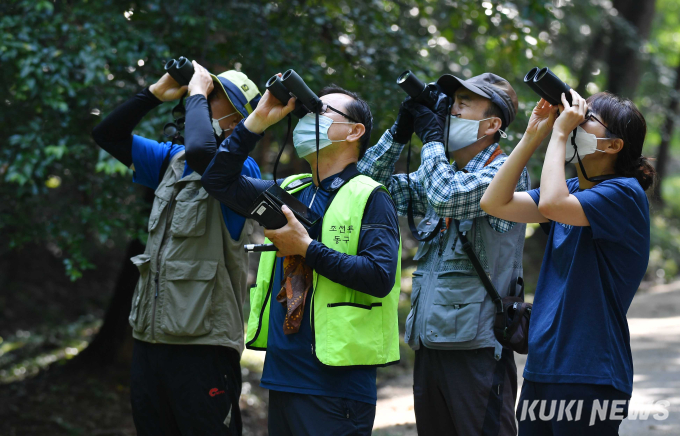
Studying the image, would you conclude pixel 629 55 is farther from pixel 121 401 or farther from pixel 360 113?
pixel 360 113

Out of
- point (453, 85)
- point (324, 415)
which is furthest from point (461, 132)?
point (324, 415)

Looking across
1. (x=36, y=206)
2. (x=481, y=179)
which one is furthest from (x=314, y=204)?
(x=36, y=206)

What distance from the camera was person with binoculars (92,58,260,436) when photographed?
294 centimetres

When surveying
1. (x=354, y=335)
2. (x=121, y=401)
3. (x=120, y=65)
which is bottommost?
(x=121, y=401)

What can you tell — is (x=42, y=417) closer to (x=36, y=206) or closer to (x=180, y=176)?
(x=36, y=206)

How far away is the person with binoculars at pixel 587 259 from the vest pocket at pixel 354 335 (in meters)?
0.57

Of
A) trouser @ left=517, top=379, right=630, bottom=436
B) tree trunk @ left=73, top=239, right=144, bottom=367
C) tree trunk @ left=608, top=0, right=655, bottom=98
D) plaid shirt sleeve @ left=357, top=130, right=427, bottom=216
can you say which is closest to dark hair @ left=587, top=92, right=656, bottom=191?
trouser @ left=517, top=379, right=630, bottom=436

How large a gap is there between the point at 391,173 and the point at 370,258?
0.88 metres

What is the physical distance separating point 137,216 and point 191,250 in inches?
69.9

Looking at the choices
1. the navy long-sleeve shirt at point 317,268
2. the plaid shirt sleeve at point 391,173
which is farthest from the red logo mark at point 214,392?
the plaid shirt sleeve at point 391,173

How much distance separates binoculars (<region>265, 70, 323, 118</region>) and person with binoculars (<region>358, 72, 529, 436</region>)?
17.6 inches

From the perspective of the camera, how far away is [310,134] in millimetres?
2721

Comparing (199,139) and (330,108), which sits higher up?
(330,108)

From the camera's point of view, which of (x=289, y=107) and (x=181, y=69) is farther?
(x=181, y=69)
